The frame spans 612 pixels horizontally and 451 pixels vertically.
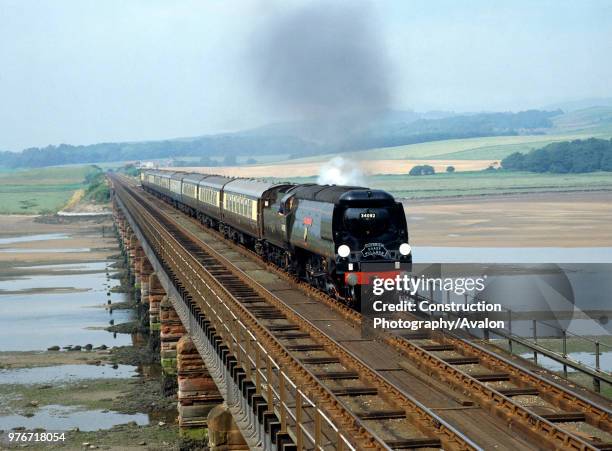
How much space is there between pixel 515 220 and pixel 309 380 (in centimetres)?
8835

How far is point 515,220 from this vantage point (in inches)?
4230

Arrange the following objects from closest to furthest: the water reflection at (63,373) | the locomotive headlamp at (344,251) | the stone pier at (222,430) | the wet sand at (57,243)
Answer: the stone pier at (222,430), the locomotive headlamp at (344,251), the water reflection at (63,373), the wet sand at (57,243)

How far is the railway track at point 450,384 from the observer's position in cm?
1781

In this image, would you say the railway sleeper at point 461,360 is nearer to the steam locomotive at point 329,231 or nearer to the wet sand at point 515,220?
the steam locomotive at point 329,231

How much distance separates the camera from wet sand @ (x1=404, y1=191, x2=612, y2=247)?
86250mm

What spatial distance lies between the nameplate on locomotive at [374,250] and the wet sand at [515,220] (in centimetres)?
5094

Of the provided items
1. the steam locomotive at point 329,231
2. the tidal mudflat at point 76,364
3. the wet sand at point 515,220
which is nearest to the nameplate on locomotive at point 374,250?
the steam locomotive at point 329,231

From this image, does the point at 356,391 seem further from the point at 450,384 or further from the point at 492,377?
the point at 492,377

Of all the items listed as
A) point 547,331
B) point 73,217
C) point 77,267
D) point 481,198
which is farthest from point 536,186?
point 547,331

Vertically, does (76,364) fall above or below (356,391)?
below

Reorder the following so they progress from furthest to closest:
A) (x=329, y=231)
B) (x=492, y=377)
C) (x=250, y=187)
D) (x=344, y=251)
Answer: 1. (x=250, y=187)
2. (x=329, y=231)
3. (x=344, y=251)
4. (x=492, y=377)

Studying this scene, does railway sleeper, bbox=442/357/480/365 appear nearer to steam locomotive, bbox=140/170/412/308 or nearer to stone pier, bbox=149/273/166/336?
steam locomotive, bbox=140/170/412/308

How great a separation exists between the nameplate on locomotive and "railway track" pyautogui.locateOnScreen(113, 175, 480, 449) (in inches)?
125

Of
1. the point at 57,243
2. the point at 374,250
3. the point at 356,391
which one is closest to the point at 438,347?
the point at 356,391
